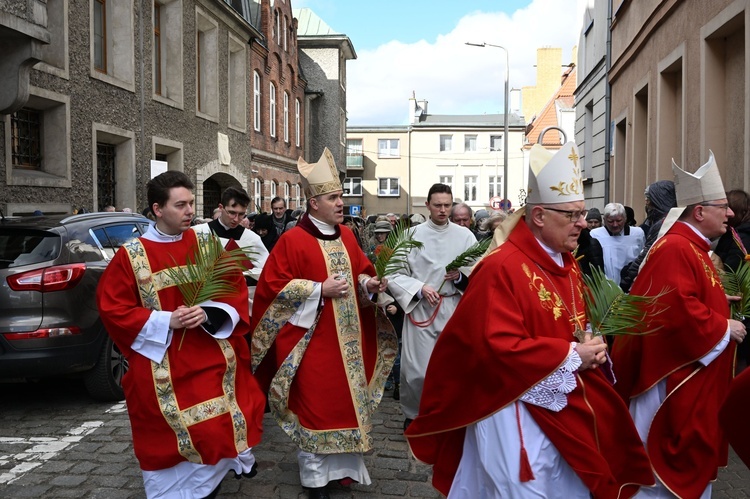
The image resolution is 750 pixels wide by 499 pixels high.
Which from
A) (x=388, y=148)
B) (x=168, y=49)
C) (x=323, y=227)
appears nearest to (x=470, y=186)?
(x=388, y=148)

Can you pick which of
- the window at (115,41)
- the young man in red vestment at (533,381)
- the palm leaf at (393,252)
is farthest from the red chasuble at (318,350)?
the window at (115,41)

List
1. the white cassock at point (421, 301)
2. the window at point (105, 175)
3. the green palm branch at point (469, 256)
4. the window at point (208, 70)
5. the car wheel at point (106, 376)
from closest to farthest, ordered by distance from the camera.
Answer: the green palm branch at point (469, 256)
the white cassock at point (421, 301)
the car wheel at point (106, 376)
the window at point (105, 175)
the window at point (208, 70)

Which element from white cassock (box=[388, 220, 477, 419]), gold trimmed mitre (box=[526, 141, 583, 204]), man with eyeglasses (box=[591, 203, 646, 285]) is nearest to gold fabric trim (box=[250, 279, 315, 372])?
white cassock (box=[388, 220, 477, 419])

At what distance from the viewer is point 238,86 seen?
23.8 metres

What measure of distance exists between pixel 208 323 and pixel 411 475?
1.99 meters

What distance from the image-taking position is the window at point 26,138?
12.5m

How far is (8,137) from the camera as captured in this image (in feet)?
38.8

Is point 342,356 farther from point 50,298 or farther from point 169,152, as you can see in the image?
point 169,152

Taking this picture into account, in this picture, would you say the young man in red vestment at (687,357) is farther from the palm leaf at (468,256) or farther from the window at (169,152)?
the window at (169,152)

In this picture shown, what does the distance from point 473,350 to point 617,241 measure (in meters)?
5.38

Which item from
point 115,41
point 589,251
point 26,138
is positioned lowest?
point 589,251

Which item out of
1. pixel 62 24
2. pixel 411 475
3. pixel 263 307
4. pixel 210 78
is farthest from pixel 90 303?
pixel 210 78

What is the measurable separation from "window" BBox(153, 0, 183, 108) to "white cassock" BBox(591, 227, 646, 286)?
→ 13110mm

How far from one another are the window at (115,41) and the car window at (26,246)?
980cm
